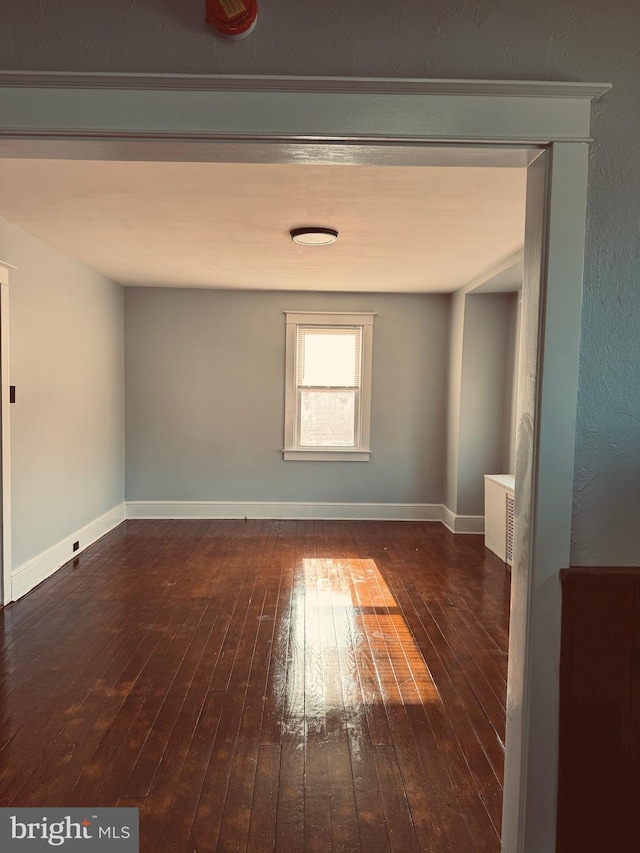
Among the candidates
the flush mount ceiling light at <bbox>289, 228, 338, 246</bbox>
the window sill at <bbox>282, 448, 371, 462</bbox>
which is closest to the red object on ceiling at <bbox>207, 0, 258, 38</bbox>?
the flush mount ceiling light at <bbox>289, 228, 338, 246</bbox>

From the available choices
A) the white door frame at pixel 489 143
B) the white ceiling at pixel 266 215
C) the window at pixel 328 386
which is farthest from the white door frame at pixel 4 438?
the window at pixel 328 386

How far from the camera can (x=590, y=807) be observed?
160cm

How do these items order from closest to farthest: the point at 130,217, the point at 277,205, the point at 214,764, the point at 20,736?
1. the point at 214,764
2. the point at 20,736
3. the point at 277,205
4. the point at 130,217

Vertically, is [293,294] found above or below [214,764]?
above

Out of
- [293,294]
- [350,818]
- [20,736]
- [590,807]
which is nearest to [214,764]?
[350,818]

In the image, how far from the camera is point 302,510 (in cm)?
683

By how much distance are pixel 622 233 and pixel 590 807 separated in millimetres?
1531

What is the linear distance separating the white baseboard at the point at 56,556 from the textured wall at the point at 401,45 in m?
3.64

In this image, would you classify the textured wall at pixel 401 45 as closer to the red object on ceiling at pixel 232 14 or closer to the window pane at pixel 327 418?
the red object on ceiling at pixel 232 14

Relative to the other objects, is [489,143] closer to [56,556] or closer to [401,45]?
[401,45]

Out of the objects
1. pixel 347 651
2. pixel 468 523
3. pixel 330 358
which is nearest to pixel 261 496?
pixel 330 358

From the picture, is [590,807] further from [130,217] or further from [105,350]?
[105,350]

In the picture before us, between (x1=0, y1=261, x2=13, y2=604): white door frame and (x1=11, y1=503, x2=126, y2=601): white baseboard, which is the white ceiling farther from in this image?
(x1=11, y1=503, x2=126, y2=601): white baseboard

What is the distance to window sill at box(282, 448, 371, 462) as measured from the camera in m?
6.79
